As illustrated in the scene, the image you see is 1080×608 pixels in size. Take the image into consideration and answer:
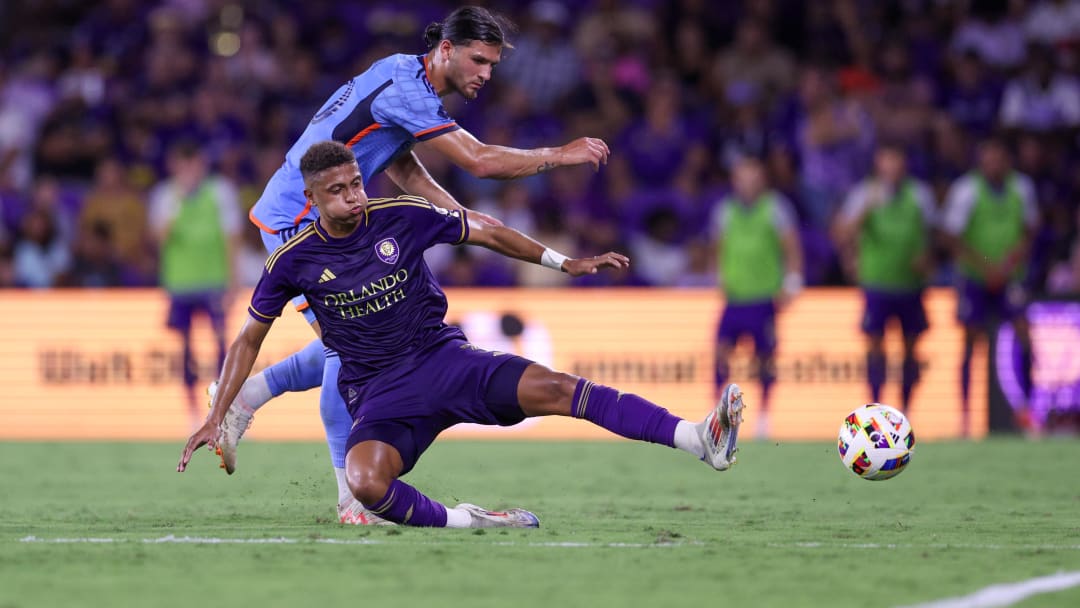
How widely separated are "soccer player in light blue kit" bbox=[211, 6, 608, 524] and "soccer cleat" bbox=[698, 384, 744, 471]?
121 centimetres

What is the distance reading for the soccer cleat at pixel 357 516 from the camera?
6445 millimetres

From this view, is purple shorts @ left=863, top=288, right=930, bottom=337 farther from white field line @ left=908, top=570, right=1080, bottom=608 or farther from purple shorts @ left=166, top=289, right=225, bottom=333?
white field line @ left=908, top=570, right=1080, bottom=608

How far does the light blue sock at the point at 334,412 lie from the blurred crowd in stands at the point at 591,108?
6447mm

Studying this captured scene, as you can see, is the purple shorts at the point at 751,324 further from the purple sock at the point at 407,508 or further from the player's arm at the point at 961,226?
the purple sock at the point at 407,508

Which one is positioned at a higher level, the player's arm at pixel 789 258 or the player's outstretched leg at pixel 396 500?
the player's arm at pixel 789 258

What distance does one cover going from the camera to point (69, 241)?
14.4 m

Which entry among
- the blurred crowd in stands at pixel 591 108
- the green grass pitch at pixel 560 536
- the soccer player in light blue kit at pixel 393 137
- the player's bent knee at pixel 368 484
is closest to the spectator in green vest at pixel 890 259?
the blurred crowd in stands at pixel 591 108

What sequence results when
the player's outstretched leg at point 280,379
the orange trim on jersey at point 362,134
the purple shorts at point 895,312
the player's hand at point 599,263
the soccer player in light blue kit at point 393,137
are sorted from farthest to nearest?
1. the purple shorts at point 895,312
2. the player's outstretched leg at point 280,379
3. the orange trim on jersey at point 362,134
4. the soccer player in light blue kit at point 393,137
5. the player's hand at point 599,263

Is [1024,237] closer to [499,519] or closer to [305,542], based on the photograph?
[499,519]

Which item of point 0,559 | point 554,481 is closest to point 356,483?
point 0,559

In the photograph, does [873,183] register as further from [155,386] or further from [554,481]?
[155,386]

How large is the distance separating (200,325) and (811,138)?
6.26 metres

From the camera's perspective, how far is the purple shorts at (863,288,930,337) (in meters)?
12.3

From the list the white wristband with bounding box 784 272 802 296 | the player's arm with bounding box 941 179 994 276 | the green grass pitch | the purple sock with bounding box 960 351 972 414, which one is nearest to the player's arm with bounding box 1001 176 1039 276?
the player's arm with bounding box 941 179 994 276
